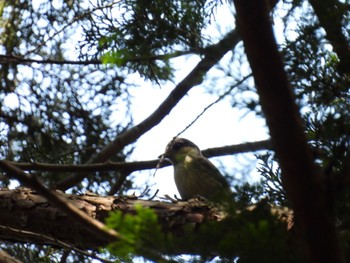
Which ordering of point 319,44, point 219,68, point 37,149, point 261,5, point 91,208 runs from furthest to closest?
point 37,149, point 91,208, point 319,44, point 219,68, point 261,5

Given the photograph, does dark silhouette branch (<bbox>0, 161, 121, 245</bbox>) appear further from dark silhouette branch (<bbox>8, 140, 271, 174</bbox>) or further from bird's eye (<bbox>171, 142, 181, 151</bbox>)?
bird's eye (<bbox>171, 142, 181, 151</bbox>)

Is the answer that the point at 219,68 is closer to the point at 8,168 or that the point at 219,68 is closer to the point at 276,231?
the point at 276,231

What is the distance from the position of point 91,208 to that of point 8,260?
0.64 m

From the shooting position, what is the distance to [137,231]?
1670 millimetres

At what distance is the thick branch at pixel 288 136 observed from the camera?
1.60 m

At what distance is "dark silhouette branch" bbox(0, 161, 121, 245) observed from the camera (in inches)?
68.5

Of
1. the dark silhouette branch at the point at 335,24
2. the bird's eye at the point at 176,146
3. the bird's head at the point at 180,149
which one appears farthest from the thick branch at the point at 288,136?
the bird's eye at the point at 176,146

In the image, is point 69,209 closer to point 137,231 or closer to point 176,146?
point 137,231

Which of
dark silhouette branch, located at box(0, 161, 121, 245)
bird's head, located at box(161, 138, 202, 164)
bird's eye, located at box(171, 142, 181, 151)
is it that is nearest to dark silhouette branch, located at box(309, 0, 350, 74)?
dark silhouette branch, located at box(0, 161, 121, 245)

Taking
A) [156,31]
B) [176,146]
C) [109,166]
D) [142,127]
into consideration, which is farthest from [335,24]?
[176,146]

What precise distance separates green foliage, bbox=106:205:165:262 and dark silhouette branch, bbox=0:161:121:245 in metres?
0.03

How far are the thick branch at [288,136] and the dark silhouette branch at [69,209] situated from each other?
46 cm

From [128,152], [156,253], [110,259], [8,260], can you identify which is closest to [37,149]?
[128,152]

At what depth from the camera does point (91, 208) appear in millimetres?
3309
